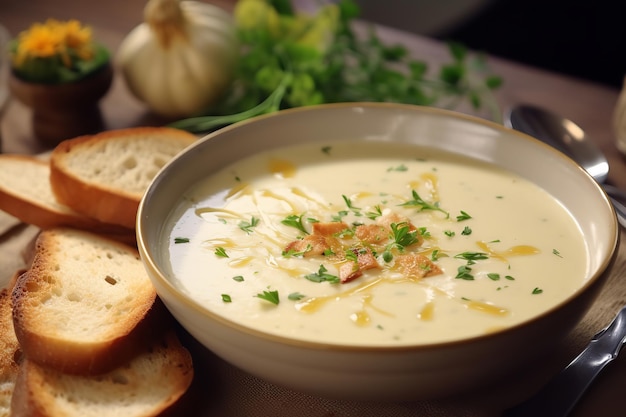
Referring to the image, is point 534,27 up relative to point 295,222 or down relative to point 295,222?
down

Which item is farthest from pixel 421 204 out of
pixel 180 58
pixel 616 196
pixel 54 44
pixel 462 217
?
pixel 54 44

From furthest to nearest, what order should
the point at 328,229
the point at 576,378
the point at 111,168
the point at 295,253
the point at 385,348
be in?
the point at 111,168, the point at 328,229, the point at 295,253, the point at 576,378, the point at 385,348

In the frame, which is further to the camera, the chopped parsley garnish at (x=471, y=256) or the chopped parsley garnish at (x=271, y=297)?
the chopped parsley garnish at (x=471, y=256)

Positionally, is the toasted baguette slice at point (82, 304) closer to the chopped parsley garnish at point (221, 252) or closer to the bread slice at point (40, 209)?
the bread slice at point (40, 209)

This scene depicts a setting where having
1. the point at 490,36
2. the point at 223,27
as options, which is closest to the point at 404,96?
the point at 223,27

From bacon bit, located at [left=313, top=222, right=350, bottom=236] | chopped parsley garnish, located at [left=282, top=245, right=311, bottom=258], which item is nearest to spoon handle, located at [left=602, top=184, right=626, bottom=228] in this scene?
bacon bit, located at [left=313, top=222, right=350, bottom=236]

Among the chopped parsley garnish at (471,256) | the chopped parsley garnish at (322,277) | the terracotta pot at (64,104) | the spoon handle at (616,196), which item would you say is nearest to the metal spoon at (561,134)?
the spoon handle at (616,196)

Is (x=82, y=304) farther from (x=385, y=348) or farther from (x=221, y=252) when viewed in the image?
(x=385, y=348)
